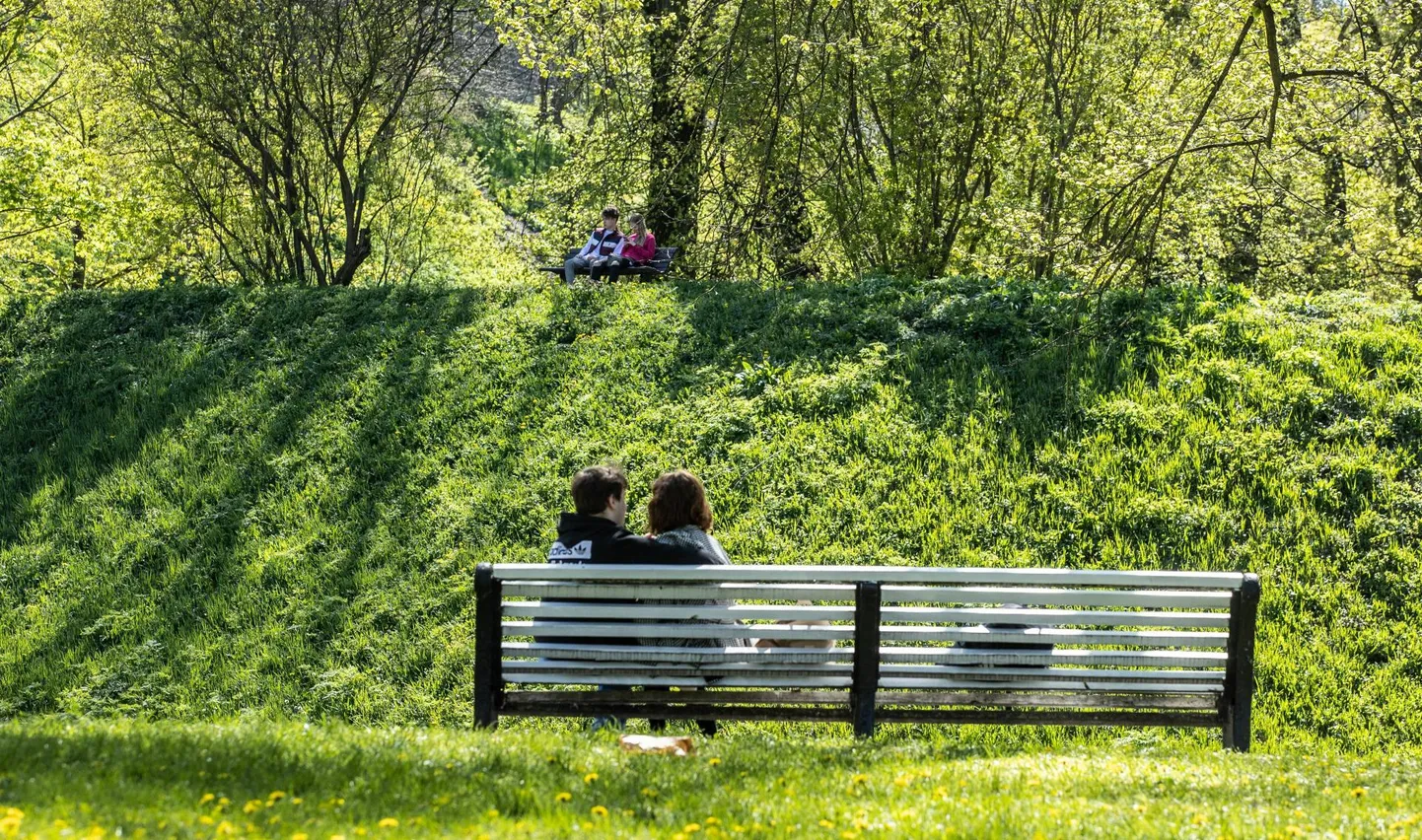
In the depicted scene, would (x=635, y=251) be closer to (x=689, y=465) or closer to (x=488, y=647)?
(x=689, y=465)

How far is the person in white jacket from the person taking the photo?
1374 cm

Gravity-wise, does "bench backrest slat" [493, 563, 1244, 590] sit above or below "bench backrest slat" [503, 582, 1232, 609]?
above

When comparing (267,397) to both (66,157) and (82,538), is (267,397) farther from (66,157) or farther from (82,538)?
(66,157)

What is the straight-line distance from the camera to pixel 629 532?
19.2ft

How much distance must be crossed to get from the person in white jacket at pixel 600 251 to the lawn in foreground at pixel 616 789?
29.8ft

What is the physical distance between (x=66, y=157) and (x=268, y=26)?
14.8ft

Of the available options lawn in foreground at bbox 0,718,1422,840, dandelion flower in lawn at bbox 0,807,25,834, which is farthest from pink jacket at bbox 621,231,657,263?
dandelion flower in lawn at bbox 0,807,25,834

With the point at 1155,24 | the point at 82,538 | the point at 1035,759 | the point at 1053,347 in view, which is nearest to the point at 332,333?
the point at 82,538

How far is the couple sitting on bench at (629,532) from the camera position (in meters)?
5.77

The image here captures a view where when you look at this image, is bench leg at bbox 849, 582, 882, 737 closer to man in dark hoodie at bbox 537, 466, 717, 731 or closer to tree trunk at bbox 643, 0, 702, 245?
man in dark hoodie at bbox 537, 466, 717, 731

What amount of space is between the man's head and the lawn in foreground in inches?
45.1

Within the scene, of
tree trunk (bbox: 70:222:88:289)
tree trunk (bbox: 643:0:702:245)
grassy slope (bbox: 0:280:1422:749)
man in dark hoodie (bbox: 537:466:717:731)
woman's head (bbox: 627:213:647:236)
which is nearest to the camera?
man in dark hoodie (bbox: 537:466:717:731)

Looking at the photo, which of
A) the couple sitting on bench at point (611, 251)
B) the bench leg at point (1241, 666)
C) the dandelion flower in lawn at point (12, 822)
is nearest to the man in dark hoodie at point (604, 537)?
the bench leg at point (1241, 666)

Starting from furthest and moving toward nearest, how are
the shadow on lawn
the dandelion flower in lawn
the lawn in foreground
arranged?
the shadow on lawn
the lawn in foreground
the dandelion flower in lawn
